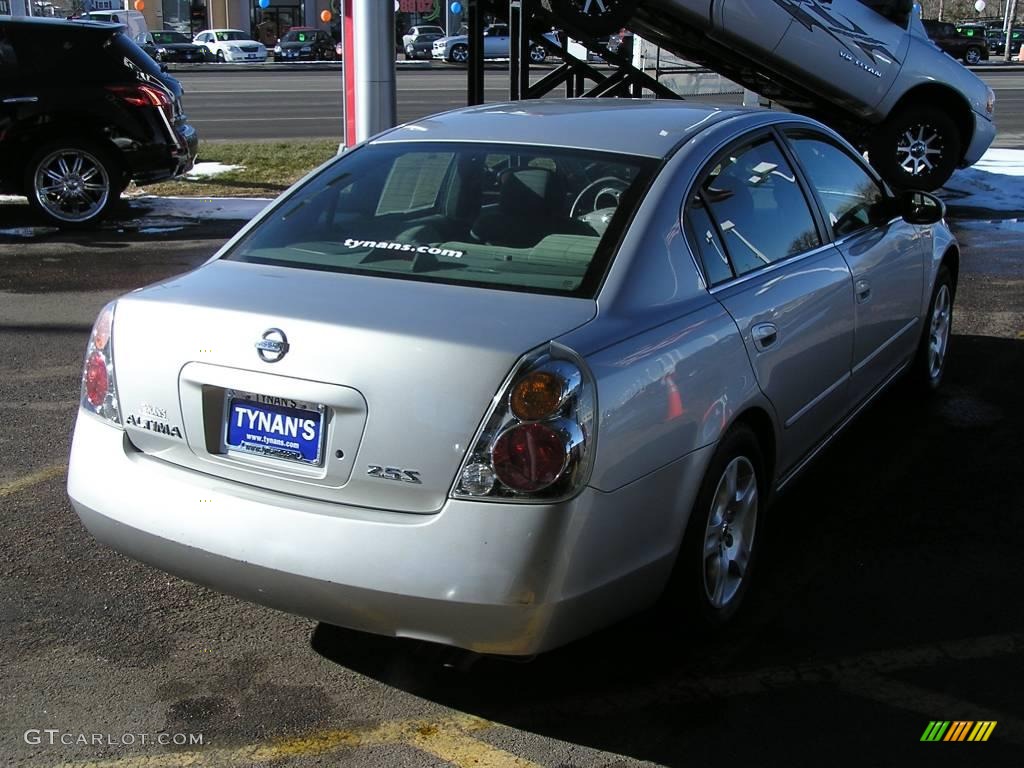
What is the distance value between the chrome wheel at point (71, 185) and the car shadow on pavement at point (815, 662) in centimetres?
808

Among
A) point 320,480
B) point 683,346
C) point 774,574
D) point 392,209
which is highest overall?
point 392,209

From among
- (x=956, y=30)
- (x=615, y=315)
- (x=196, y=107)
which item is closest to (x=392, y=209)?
(x=615, y=315)

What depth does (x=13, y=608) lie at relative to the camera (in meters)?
3.82

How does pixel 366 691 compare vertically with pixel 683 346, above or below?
below

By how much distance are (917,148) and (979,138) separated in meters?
0.70

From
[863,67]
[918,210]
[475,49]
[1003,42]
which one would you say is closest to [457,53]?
[1003,42]

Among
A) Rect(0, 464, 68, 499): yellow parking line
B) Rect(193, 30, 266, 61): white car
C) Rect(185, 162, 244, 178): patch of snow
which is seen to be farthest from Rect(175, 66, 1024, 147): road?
Rect(0, 464, 68, 499): yellow parking line

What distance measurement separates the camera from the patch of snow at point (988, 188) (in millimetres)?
12570

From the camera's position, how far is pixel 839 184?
5.03m

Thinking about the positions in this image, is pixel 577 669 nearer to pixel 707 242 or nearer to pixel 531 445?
pixel 531 445

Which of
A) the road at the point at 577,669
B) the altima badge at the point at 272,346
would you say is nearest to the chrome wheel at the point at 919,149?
the road at the point at 577,669

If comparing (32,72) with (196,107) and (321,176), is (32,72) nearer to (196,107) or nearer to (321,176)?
(321,176)

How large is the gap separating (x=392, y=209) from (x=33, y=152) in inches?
303

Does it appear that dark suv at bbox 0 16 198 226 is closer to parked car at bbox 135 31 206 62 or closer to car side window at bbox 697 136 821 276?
car side window at bbox 697 136 821 276
